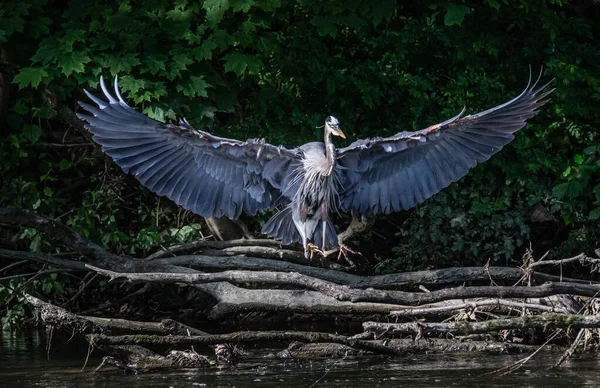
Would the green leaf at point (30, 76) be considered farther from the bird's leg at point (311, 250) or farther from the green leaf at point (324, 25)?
the bird's leg at point (311, 250)

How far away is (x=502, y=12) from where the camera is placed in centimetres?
902

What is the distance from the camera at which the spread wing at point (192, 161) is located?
6.95 m

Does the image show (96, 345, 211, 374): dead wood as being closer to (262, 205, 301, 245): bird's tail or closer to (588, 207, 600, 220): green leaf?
(262, 205, 301, 245): bird's tail

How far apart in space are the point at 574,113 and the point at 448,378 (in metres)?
3.84

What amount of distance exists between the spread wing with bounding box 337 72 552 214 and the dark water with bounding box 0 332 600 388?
4.54 feet

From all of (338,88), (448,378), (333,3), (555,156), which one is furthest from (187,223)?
(448,378)

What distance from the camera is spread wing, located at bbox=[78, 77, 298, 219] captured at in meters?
6.95

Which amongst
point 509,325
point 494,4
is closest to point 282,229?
point 509,325

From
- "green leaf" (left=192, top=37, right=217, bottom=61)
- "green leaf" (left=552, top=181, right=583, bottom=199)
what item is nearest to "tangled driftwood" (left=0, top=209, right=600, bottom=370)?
"green leaf" (left=552, top=181, right=583, bottom=199)

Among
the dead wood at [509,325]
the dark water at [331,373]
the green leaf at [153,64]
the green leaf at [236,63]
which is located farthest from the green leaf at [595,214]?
the green leaf at [153,64]

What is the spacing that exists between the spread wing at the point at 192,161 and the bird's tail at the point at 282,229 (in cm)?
18

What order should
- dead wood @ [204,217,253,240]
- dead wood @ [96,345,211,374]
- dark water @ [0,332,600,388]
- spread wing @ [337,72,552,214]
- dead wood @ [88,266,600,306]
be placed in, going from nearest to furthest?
dark water @ [0,332,600,388]
dead wood @ [88,266,600,306]
dead wood @ [96,345,211,374]
spread wing @ [337,72,552,214]
dead wood @ [204,217,253,240]

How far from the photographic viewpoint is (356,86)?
8672mm

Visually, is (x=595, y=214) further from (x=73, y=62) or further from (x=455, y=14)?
(x=73, y=62)
